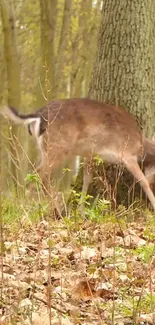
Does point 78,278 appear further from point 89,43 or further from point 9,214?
point 89,43

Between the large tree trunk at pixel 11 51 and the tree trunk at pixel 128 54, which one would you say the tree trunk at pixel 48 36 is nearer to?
the large tree trunk at pixel 11 51

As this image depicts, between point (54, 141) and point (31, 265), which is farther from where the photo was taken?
point (54, 141)

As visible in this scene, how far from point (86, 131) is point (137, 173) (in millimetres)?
866

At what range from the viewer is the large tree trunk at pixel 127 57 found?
946 cm

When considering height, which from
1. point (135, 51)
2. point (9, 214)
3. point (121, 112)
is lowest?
point (9, 214)

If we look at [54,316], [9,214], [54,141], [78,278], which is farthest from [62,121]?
[54,316]

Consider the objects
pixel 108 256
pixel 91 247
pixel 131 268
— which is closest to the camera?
pixel 131 268

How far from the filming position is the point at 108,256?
5.05 m

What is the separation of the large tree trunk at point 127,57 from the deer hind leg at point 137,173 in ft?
1.00

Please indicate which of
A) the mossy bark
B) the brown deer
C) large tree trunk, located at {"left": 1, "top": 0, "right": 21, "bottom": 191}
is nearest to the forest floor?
the brown deer

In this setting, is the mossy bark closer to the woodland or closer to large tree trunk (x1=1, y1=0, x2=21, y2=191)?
the woodland

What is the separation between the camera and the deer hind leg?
9875 millimetres

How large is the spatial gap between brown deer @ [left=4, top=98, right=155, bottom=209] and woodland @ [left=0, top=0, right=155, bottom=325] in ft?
0.55

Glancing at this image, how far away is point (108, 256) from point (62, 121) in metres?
4.69
